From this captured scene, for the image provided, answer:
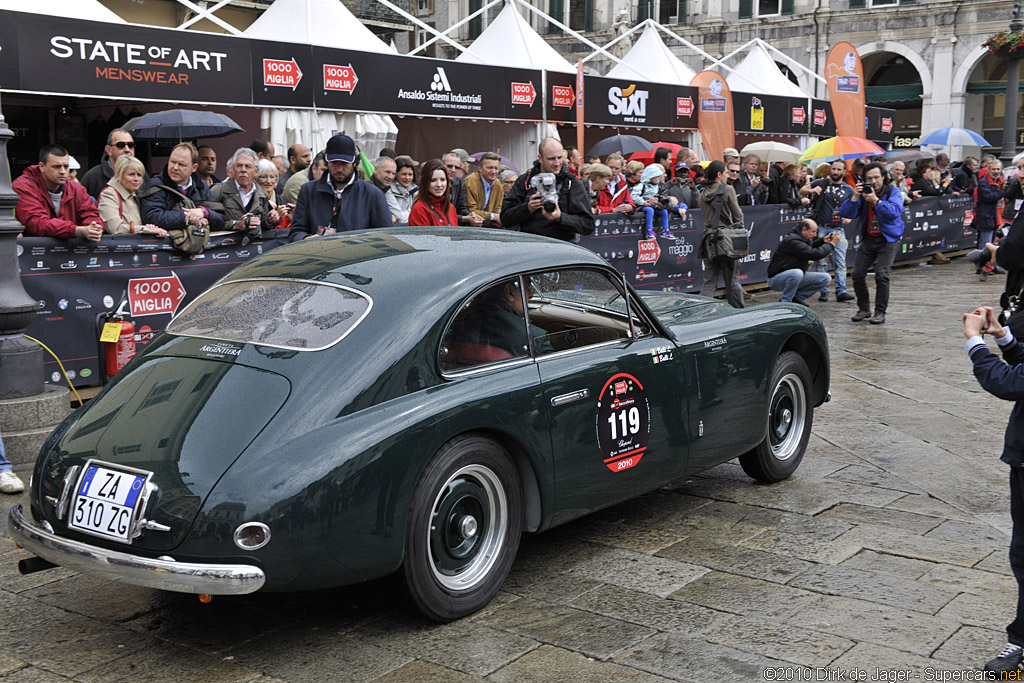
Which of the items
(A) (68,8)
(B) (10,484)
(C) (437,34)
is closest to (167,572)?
Answer: (B) (10,484)

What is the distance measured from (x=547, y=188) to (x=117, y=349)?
11.4 ft

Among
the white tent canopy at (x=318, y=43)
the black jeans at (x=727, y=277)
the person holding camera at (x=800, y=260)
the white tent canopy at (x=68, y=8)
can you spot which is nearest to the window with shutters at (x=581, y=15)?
the white tent canopy at (x=318, y=43)

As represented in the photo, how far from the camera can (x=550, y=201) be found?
26.8 ft

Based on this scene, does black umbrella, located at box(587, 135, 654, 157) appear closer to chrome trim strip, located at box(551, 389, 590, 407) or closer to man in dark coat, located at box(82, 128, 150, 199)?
man in dark coat, located at box(82, 128, 150, 199)

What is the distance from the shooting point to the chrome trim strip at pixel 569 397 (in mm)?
4453

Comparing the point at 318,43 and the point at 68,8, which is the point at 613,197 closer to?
the point at 318,43

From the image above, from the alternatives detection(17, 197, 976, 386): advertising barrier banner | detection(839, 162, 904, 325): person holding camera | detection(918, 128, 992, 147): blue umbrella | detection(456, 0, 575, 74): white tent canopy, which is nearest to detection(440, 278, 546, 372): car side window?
detection(17, 197, 976, 386): advertising barrier banner

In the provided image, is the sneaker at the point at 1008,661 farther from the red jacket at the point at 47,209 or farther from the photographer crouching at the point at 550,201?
the red jacket at the point at 47,209

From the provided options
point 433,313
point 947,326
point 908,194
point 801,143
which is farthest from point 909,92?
point 433,313

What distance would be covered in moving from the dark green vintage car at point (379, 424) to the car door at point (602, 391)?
11 millimetres

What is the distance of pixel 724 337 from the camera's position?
5.46 meters

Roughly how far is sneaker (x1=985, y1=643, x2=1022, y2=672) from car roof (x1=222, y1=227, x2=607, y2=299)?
2.39 m

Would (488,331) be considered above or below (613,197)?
below

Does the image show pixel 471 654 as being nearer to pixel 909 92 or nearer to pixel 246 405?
pixel 246 405
